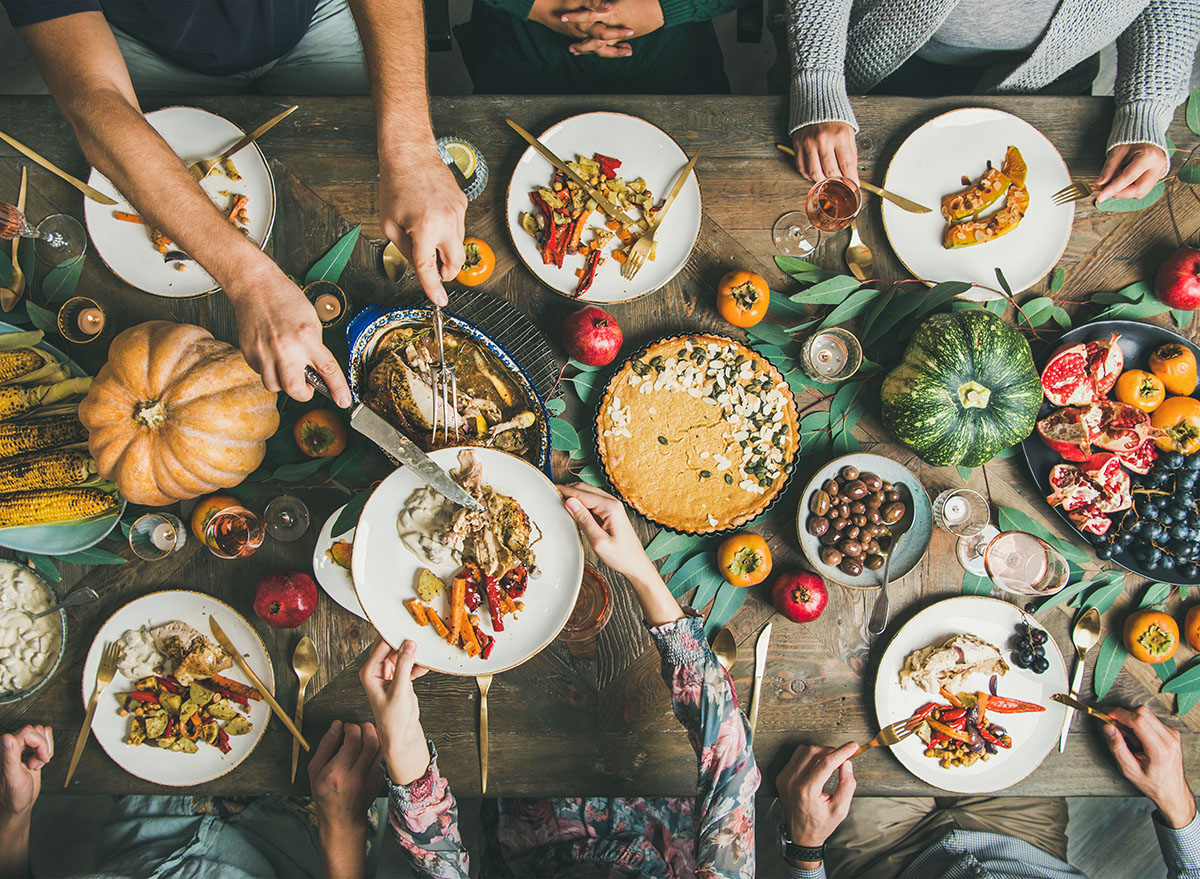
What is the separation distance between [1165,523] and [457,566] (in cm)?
191

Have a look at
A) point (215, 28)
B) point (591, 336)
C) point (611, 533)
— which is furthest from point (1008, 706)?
point (215, 28)

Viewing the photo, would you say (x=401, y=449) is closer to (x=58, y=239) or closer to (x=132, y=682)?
→ (x=132, y=682)

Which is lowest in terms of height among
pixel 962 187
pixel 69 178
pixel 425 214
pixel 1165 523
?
pixel 1165 523

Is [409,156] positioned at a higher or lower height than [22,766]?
higher

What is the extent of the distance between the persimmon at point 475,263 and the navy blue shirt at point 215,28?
0.98 metres

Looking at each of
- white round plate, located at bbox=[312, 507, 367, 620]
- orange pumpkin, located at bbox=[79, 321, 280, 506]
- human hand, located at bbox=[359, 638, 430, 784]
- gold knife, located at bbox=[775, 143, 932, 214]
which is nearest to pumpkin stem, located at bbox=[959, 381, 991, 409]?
gold knife, located at bbox=[775, 143, 932, 214]

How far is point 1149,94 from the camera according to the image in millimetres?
1833

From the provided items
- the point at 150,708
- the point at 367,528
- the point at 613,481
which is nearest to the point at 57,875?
the point at 150,708

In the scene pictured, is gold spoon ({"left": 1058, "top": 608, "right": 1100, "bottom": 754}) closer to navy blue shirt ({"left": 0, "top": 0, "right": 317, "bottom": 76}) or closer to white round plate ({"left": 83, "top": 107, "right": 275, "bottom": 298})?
white round plate ({"left": 83, "top": 107, "right": 275, "bottom": 298})

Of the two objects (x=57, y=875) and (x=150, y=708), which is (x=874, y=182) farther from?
(x=57, y=875)

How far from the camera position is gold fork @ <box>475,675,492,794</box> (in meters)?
1.79

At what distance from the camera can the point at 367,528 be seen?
1586mm

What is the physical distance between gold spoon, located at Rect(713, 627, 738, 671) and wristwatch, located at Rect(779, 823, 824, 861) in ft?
1.97

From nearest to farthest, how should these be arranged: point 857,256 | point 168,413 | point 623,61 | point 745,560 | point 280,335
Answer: point 280,335
point 168,413
point 745,560
point 857,256
point 623,61
